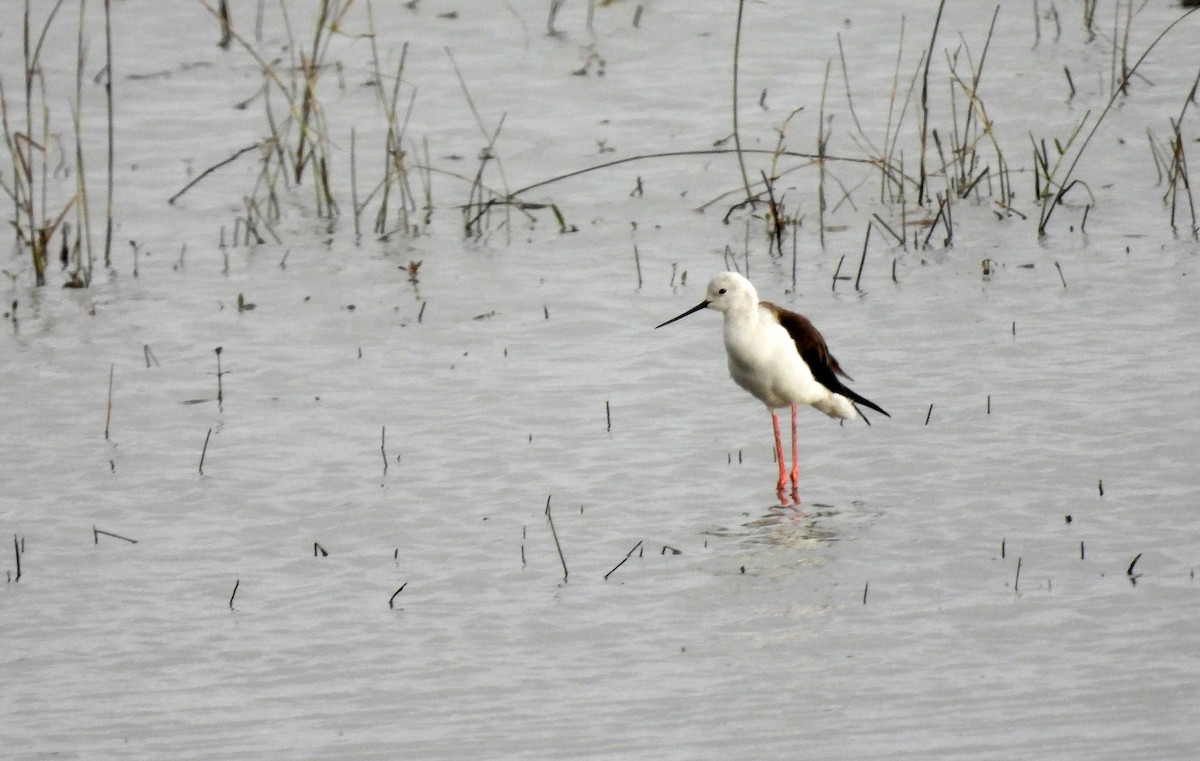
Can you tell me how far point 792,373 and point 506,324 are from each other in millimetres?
2412

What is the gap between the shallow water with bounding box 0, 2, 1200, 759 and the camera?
5.61m

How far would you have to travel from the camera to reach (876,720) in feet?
17.7

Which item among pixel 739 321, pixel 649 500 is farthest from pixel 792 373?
pixel 649 500

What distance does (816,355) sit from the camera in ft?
26.8

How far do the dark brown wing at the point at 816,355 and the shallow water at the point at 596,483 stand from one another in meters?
0.29

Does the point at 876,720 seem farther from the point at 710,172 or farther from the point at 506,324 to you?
the point at 710,172

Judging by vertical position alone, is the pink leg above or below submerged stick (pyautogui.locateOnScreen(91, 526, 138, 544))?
above

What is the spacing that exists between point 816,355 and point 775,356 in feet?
0.83

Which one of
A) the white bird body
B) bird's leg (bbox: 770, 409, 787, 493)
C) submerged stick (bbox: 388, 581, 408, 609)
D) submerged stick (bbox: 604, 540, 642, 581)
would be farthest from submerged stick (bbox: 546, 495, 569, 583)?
the white bird body

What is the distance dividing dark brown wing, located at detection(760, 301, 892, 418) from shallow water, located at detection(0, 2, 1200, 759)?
0.29 metres

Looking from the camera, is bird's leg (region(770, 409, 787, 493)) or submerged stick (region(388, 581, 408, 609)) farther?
bird's leg (region(770, 409, 787, 493))

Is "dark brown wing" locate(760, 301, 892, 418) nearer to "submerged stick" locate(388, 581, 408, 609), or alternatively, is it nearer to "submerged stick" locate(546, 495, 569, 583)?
"submerged stick" locate(546, 495, 569, 583)

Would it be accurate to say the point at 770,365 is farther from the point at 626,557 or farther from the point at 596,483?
the point at 626,557

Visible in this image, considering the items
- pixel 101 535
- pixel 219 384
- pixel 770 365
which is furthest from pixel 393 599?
pixel 219 384
